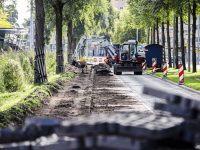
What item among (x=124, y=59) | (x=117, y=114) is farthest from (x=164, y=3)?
(x=117, y=114)

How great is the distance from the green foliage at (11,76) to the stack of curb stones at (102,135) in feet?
49.0

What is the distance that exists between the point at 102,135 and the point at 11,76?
15.3m

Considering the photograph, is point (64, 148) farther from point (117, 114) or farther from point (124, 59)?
point (124, 59)

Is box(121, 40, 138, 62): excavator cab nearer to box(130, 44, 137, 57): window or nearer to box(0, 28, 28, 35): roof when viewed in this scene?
box(130, 44, 137, 57): window

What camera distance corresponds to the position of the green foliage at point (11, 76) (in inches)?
648

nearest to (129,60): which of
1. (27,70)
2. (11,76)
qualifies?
(27,70)

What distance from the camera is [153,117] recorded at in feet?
6.79

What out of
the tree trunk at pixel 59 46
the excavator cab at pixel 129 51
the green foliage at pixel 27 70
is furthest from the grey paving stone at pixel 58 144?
the excavator cab at pixel 129 51

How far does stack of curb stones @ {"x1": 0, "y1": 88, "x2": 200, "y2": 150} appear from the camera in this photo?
1676 millimetres

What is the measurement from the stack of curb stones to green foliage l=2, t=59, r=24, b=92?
49.0 feet

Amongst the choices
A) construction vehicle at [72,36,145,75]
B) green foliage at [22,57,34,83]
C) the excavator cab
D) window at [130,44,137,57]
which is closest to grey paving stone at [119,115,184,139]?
green foliage at [22,57,34,83]

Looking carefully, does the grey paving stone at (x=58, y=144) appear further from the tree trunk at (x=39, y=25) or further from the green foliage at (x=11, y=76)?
the tree trunk at (x=39, y=25)

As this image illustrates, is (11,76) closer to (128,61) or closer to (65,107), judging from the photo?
(65,107)

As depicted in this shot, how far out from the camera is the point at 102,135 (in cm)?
174
